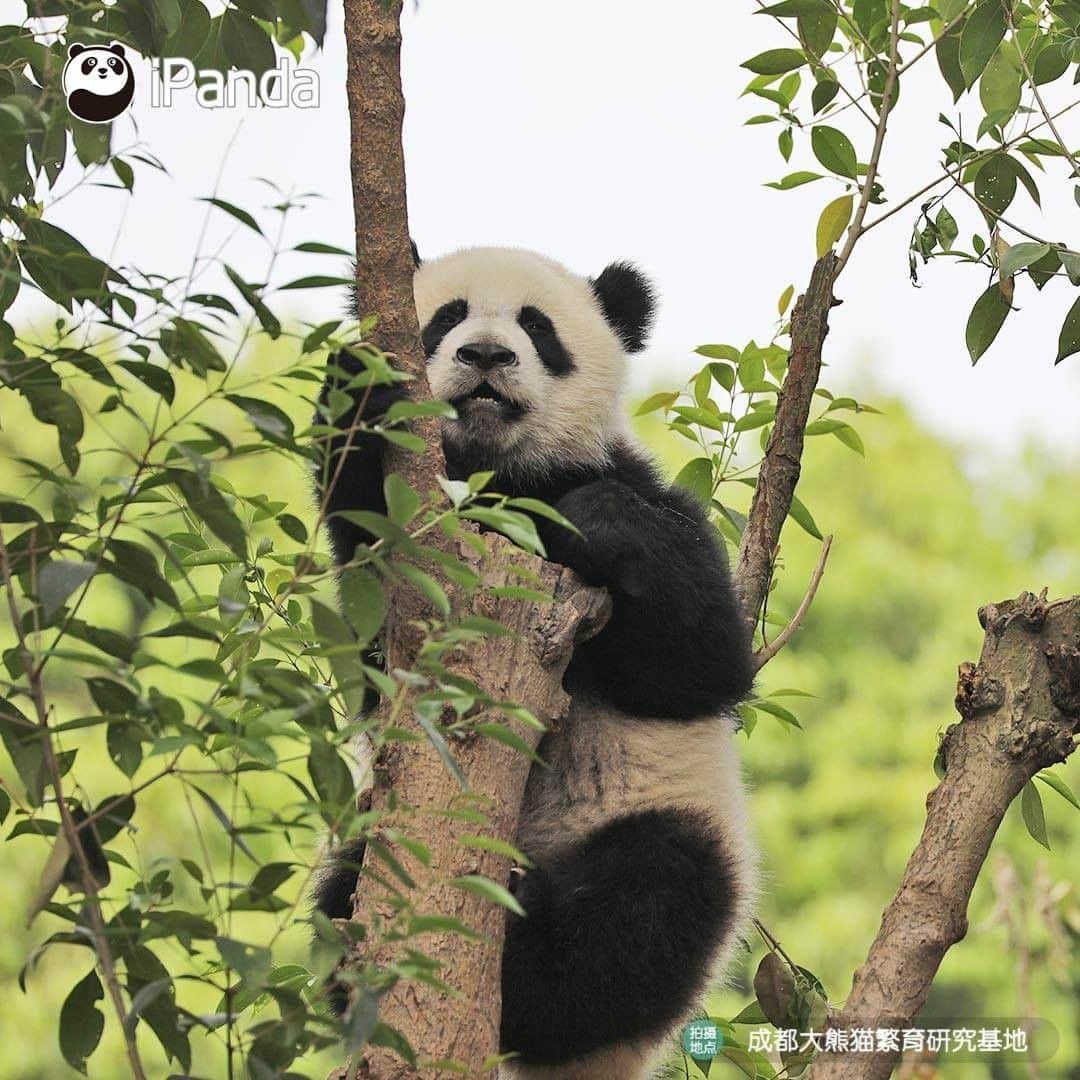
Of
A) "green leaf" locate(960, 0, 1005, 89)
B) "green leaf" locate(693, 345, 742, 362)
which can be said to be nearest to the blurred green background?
"green leaf" locate(693, 345, 742, 362)

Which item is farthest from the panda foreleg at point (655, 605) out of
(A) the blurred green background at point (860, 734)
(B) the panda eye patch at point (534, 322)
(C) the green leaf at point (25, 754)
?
(A) the blurred green background at point (860, 734)

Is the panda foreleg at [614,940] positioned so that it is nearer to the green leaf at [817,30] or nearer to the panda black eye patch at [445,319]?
the panda black eye patch at [445,319]

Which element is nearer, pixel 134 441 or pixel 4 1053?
pixel 4 1053

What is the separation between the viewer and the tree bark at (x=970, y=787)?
9.40 ft

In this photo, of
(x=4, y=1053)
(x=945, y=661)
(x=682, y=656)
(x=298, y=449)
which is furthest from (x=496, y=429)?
(x=945, y=661)

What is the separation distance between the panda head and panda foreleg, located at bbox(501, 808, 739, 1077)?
119cm

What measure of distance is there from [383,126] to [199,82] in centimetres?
52

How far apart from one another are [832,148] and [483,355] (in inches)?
46.2

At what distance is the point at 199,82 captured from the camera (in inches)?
129

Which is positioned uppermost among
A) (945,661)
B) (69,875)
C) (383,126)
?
(383,126)

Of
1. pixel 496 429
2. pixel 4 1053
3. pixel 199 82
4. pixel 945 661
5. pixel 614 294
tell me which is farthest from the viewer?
pixel 945 661

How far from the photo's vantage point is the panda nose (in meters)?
4.02

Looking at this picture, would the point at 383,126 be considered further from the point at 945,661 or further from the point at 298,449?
the point at 945,661

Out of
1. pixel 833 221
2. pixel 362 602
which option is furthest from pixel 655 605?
pixel 362 602
